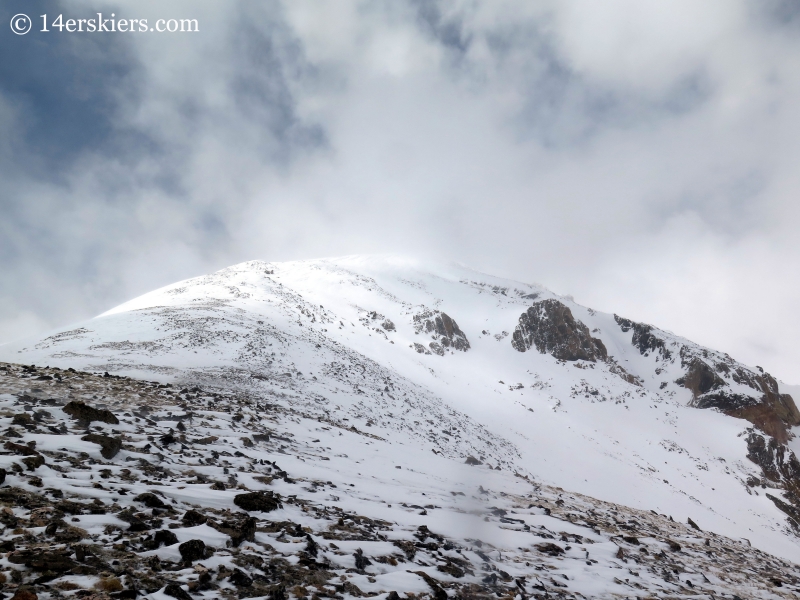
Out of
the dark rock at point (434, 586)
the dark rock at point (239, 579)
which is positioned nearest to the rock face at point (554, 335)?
the dark rock at point (434, 586)

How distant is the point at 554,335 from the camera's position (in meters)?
66.6

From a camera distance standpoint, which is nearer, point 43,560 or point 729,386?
point 43,560

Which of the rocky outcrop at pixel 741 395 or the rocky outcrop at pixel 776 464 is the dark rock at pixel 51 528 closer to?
the rocky outcrop at pixel 776 464

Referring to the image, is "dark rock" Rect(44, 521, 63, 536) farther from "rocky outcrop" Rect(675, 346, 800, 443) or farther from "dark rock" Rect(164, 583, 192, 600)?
"rocky outcrop" Rect(675, 346, 800, 443)

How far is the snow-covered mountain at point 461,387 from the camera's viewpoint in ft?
51.2

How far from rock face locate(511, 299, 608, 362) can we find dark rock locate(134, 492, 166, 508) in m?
63.0

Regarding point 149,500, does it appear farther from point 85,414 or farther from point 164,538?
point 85,414

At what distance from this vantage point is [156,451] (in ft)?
24.9

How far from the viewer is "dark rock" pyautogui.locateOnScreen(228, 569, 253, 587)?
158 inches

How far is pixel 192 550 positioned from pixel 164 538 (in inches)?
15.0

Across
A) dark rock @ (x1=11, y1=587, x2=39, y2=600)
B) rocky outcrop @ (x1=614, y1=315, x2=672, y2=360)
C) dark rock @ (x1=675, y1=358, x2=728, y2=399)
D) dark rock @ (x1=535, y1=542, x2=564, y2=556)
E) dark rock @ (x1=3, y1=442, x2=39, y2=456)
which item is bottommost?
dark rock @ (x1=535, y1=542, x2=564, y2=556)

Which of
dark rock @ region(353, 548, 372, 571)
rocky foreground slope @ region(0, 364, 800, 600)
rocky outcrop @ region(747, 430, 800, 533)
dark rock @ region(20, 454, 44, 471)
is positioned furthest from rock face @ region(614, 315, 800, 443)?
dark rock @ region(20, 454, 44, 471)

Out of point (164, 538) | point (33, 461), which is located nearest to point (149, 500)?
point (164, 538)

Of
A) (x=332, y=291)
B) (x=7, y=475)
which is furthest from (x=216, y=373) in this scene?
(x=332, y=291)
